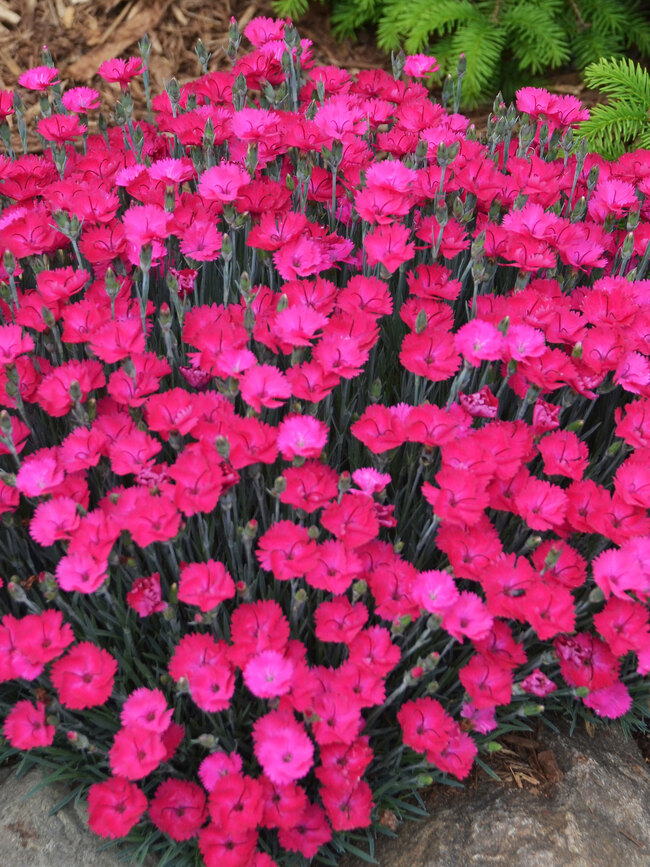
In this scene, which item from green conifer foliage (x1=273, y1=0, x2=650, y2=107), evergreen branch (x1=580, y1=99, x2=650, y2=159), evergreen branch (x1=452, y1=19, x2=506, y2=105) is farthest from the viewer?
green conifer foliage (x1=273, y1=0, x2=650, y2=107)

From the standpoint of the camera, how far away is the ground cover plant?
134 centimetres

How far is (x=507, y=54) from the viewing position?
4062 mm

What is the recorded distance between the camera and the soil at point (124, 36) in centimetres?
397

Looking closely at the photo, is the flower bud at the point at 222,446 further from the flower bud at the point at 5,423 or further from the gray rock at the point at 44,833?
the gray rock at the point at 44,833

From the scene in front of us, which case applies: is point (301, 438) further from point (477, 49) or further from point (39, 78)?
point (477, 49)

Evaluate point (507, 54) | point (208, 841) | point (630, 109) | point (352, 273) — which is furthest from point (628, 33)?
point (208, 841)

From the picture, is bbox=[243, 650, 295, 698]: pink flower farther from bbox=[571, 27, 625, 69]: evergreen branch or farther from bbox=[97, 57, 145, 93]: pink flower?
bbox=[571, 27, 625, 69]: evergreen branch

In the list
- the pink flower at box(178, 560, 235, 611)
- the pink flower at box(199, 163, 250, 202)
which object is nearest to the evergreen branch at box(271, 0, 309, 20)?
the pink flower at box(199, 163, 250, 202)

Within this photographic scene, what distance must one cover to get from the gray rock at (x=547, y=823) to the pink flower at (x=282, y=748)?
1.31ft

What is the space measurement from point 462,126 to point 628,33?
2.12 metres

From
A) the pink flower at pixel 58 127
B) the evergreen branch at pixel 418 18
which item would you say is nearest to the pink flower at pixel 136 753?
the pink flower at pixel 58 127

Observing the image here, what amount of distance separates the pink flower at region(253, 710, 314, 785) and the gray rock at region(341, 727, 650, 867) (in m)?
0.40

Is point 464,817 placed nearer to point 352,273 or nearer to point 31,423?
point 31,423

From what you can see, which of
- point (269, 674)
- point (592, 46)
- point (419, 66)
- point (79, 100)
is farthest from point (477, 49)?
point (269, 674)
